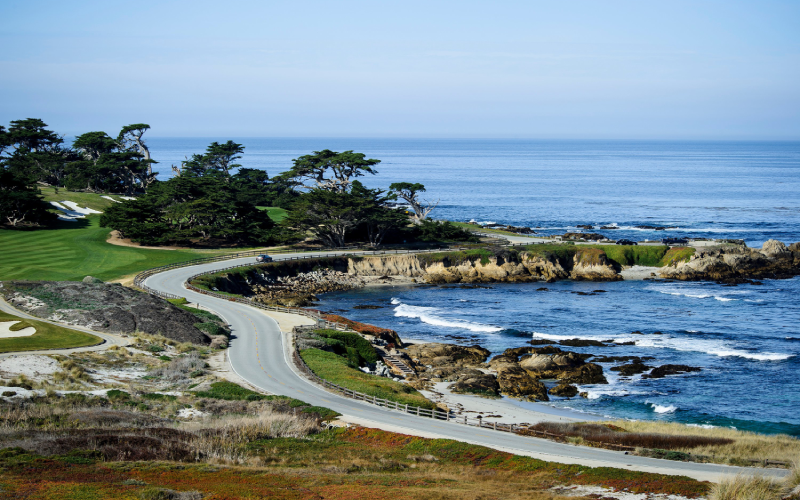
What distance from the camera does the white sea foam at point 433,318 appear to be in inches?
2250

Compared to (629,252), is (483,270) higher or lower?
lower

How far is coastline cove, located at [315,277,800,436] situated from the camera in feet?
128

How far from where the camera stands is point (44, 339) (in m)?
38.4

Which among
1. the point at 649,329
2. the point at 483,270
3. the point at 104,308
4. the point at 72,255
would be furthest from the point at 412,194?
the point at 104,308

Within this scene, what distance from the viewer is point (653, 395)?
40500 millimetres

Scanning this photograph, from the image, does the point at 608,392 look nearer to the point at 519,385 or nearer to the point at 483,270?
the point at 519,385

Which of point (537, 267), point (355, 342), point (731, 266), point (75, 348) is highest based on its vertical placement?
point (731, 266)

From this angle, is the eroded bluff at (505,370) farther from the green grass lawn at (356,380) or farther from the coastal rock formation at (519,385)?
the green grass lawn at (356,380)

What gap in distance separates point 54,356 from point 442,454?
2230 cm

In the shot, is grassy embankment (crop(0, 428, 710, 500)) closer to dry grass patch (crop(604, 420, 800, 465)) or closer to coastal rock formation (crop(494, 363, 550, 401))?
dry grass patch (crop(604, 420, 800, 465))

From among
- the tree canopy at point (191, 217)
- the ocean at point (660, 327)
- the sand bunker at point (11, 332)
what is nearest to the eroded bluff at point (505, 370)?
the ocean at point (660, 327)

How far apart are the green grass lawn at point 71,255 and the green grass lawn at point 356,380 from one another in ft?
101

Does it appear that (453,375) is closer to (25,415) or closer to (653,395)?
(653,395)

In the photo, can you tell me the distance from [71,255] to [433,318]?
40.5m
